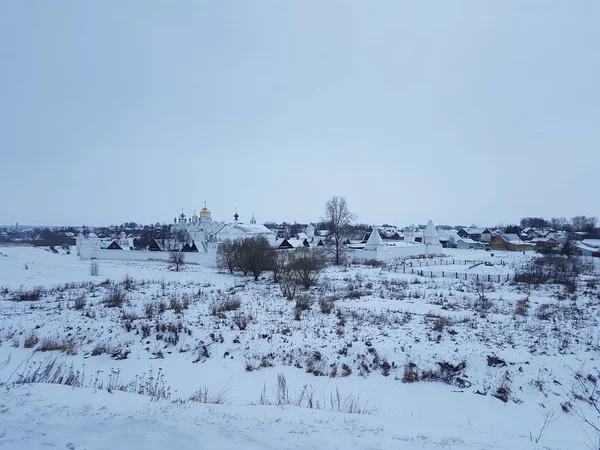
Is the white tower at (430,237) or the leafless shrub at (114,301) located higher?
the white tower at (430,237)

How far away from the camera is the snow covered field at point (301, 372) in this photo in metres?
4.05

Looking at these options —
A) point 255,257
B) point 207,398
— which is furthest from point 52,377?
point 255,257

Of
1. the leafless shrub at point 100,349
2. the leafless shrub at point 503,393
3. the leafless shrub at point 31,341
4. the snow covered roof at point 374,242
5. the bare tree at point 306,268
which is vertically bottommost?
the leafless shrub at point 503,393

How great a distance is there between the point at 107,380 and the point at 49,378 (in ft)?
3.43

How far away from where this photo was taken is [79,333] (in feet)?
33.2

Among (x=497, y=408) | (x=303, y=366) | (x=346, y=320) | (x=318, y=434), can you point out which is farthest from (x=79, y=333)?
(x=497, y=408)

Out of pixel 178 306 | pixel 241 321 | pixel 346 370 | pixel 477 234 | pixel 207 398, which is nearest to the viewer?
pixel 207 398

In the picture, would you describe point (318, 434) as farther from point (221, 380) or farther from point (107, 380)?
point (107, 380)

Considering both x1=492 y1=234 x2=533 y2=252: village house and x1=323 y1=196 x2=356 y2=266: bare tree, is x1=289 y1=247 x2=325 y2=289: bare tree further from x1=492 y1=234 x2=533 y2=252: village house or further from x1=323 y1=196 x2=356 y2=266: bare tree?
x1=492 y1=234 x2=533 y2=252: village house

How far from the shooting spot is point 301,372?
25.5ft

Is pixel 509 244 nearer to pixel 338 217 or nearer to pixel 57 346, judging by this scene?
pixel 338 217

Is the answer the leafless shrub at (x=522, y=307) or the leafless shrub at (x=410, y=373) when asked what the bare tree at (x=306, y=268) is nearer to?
the leafless shrub at (x=522, y=307)

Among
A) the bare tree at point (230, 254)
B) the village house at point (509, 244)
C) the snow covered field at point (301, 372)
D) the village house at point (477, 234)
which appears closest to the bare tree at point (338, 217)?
the bare tree at point (230, 254)

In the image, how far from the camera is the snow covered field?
4.05 metres
